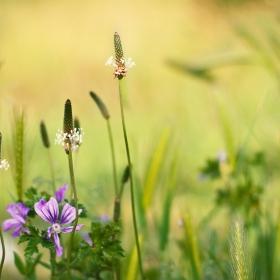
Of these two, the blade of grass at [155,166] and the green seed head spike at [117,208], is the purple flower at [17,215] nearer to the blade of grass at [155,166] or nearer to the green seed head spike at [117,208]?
the green seed head spike at [117,208]

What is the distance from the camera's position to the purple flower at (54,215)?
53 cm

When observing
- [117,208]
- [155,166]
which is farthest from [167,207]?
[117,208]

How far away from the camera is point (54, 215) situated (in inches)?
21.6

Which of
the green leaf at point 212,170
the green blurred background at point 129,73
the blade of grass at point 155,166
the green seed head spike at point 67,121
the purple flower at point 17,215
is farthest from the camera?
the green blurred background at point 129,73

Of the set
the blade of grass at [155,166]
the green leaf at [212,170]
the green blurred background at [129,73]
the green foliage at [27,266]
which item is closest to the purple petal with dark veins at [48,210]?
the green foliage at [27,266]

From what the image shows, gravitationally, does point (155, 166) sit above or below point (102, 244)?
above

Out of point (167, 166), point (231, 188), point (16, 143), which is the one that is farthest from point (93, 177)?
point (16, 143)

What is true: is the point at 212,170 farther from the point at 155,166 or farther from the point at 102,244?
the point at 102,244

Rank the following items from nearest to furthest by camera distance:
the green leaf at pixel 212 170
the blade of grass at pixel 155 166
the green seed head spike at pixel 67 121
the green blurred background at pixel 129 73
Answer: the green seed head spike at pixel 67 121 → the blade of grass at pixel 155 166 → the green leaf at pixel 212 170 → the green blurred background at pixel 129 73

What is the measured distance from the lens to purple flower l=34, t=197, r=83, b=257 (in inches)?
21.0

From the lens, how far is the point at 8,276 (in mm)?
856

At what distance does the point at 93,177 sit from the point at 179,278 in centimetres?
114

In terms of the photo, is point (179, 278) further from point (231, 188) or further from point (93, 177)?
point (93, 177)

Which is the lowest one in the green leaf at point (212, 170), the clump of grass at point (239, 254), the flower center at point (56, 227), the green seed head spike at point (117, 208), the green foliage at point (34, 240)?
the clump of grass at point (239, 254)
